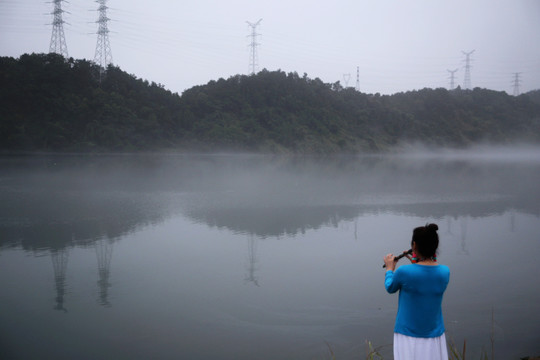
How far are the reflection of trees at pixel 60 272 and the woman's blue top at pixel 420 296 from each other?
444 centimetres

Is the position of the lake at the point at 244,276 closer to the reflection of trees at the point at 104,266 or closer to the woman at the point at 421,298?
the reflection of trees at the point at 104,266

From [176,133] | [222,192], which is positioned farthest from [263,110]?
[222,192]

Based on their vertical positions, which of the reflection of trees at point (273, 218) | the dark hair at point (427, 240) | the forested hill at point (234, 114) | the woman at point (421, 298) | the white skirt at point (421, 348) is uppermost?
the forested hill at point (234, 114)

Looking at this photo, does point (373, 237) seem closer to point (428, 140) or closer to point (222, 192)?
point (222, 192)

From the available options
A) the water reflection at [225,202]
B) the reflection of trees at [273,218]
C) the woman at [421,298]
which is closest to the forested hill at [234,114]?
the water reflection at [225,202]

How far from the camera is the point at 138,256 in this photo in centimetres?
739

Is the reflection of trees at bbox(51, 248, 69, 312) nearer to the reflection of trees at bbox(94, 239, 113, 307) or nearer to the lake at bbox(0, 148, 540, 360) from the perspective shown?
the lake at bbox(0, 148, 540, 360)

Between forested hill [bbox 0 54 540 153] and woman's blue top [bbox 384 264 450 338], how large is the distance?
38.4 m

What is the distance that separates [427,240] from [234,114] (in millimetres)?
49542

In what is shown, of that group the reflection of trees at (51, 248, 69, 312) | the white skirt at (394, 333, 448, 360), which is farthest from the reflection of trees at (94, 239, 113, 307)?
Answer: the white skirt at (394, 333, 448, 360)

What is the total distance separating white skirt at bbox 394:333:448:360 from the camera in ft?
7.34

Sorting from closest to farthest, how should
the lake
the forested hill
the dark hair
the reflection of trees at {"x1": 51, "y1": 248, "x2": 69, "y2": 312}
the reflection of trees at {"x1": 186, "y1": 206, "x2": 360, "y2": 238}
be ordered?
1. the dark hair
2. the lake
3. the reflection of trees at {"x1": 51, "y1": 248, "x2": 69, "y2": 312}
4. the reflection of trees at {"x1": 186, "y1": 206, "x2": 360, "y2": 238}
5. the forested hill

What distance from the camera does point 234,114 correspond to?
50.6 m

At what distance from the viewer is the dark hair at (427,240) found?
6.80 feet
